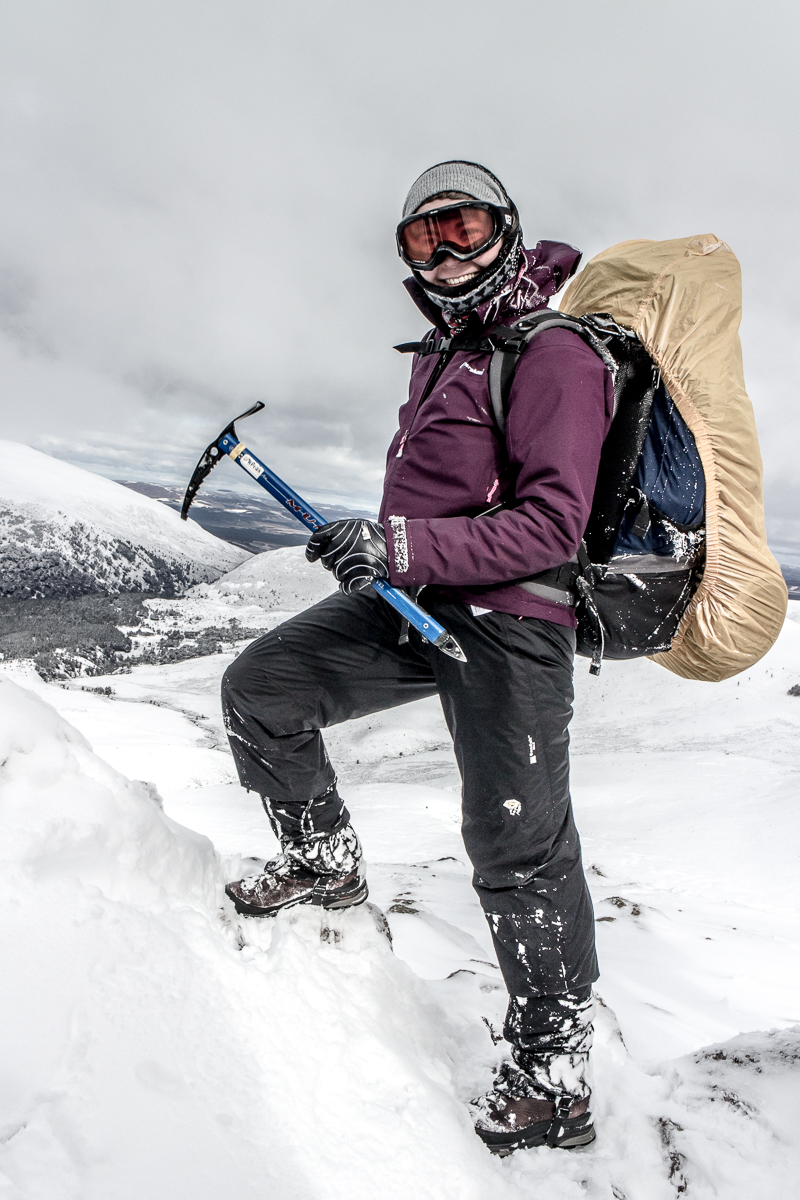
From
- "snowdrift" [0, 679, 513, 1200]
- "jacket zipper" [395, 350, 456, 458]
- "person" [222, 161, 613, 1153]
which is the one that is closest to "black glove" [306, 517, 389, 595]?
"person" [222, 161, 613, 1153]

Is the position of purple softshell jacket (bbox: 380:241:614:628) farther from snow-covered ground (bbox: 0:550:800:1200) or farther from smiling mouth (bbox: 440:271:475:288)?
snow-covered ground (bbox: 0:550:800:1200)

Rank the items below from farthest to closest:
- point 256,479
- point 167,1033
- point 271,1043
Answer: point 256,479 < point 271,1043 < point 167,1033

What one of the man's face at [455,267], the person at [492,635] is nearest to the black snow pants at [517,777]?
the person at [492,635]

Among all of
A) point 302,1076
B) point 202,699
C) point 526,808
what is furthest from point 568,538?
point 202,699

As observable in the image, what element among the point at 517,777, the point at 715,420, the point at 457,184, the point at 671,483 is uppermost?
the point at 457,184

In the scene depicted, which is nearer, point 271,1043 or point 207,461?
point 271,1043

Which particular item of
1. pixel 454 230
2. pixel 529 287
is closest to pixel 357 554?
pixel 529 287

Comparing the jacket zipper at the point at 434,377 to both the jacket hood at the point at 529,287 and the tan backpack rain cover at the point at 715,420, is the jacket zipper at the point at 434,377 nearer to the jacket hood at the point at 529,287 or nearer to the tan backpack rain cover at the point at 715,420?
the jacket hood at the point at 529,287

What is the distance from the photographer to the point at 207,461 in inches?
122

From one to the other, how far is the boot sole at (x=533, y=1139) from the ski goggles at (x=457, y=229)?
2.92m

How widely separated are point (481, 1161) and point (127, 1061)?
1.07 metres

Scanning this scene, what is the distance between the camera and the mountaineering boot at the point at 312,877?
239 cm

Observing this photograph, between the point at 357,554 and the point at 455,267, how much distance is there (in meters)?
1.18

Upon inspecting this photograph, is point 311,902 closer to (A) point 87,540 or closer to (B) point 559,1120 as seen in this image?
(B) point 559,1120
